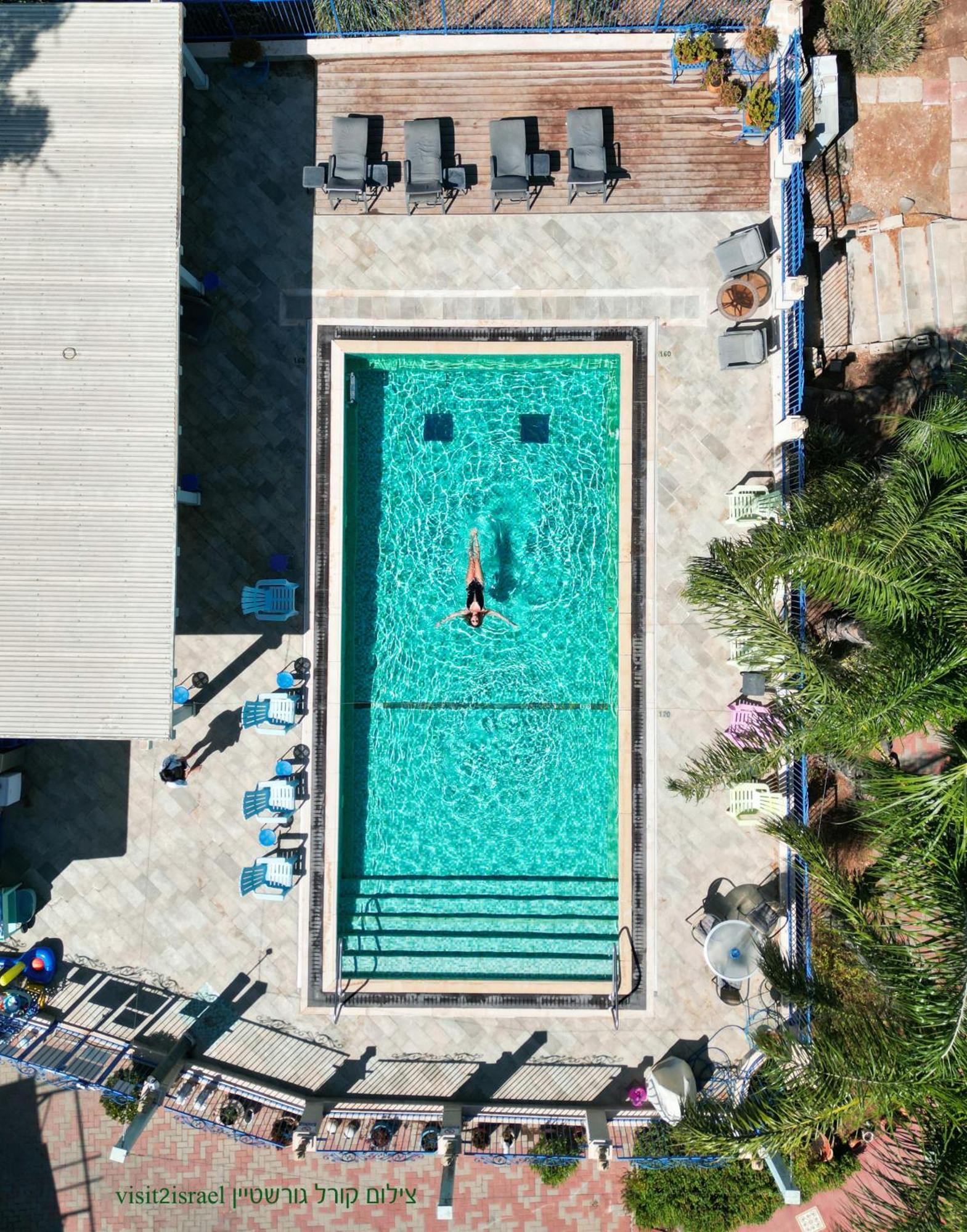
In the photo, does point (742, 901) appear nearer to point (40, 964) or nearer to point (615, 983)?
point (615, 983)

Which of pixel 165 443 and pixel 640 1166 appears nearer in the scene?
pixel 165 443

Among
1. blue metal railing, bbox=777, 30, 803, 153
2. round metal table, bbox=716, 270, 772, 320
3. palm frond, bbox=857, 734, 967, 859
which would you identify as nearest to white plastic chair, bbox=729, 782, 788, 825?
palm frond, bbox=857, 734, 967, 859

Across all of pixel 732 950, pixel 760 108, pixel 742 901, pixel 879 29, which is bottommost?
pixel 732 950

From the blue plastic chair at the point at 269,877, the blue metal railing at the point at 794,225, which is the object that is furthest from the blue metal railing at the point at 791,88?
the blue plastic chair at the point at 269,877

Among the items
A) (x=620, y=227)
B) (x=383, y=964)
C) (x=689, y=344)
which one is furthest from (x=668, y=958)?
(x=620, y=227)

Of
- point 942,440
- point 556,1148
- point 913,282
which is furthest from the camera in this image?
point 913,282

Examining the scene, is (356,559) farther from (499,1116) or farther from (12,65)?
(499,1116)

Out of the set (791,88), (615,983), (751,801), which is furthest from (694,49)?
(615,983)
